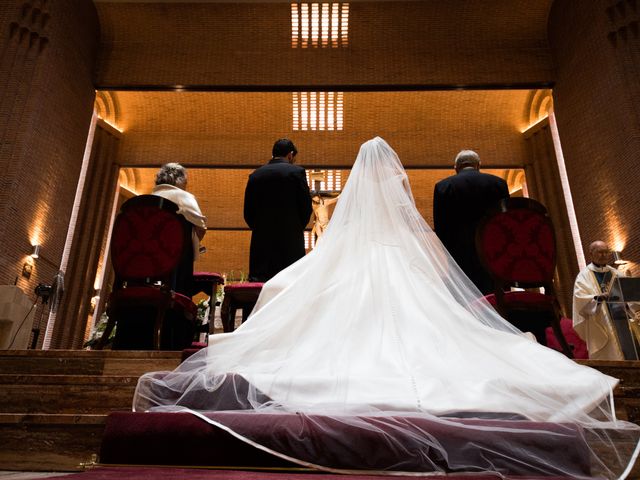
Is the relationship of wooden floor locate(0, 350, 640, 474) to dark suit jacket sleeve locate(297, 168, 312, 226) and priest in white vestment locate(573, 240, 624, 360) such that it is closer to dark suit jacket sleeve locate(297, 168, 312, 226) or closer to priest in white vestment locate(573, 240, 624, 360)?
dark suit jacket sleeve locate(297, 168, 312, 226)

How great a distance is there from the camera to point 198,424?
6.41ft

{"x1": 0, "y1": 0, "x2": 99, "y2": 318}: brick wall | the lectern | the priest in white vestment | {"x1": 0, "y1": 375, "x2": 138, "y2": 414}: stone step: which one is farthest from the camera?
{"x1": 0, "y1": 0, "x2": 99, "y2": 318}: brick wall

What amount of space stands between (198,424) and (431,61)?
30.7 ft

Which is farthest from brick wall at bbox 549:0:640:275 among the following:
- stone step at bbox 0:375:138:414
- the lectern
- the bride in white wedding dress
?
stone step at bbox 0:375:138:414

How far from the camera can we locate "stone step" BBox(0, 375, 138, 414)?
107 inches

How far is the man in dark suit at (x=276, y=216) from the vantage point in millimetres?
4250

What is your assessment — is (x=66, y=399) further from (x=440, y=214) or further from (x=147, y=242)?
(x=440, y=214)

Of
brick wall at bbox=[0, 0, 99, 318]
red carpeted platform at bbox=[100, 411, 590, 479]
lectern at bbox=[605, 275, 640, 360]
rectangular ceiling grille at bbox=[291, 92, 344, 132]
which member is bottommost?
red carpeted platform at bbox=[100, 411, 590, 479]

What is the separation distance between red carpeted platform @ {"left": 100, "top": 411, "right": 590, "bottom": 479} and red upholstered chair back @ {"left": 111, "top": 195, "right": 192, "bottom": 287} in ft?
6.65

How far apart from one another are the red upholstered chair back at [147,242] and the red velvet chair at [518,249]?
7.76ft

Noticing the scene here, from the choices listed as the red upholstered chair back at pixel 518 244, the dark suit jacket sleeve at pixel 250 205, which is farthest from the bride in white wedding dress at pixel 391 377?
the dark suit jacket sleeve at pixel 250 205

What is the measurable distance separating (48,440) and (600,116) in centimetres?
882

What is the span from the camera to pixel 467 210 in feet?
13.9

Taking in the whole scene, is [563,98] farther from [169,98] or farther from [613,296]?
[169,98]
